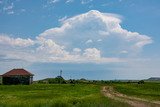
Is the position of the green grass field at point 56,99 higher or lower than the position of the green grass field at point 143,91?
lower

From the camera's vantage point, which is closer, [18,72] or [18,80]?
[18,80]

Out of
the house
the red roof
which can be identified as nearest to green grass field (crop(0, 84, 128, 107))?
the house

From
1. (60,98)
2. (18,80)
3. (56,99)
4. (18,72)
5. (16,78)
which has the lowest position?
(56,99)

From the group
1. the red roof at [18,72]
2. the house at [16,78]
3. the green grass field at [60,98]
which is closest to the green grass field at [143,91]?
the green grass field at [60,98]

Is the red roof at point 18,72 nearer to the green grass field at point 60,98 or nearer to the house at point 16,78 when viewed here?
the house at point 16,78

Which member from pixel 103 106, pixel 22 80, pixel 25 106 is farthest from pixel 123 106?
pixel 22 80

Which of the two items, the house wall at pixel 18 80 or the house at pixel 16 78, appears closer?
the house at pixel 16 78

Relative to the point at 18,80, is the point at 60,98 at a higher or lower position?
lower

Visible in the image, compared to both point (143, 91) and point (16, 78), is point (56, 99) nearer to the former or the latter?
point (143, 91)

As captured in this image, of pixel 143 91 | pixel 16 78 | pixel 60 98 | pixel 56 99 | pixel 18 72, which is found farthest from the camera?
pixel 18 72

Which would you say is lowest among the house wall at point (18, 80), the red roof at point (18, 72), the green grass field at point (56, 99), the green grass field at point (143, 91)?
the green grass field at point (56, 99)

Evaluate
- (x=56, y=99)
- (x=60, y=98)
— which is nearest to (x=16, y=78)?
(x=60, y=98)

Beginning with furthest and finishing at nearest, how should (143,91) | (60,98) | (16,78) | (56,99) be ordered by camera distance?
(16,78) → (143,91) → (60,98) → (56,99)

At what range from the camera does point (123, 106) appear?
37.1 meters
